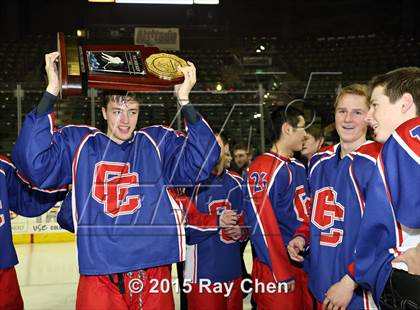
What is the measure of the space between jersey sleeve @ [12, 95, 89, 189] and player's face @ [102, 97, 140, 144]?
12cm

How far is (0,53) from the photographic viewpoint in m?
9.52

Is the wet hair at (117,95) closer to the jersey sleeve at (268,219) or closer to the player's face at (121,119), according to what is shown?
the player's face at (121,119)

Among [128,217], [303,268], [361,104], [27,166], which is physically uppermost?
[361,104]

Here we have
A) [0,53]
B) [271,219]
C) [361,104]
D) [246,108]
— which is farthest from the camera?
[0,53]

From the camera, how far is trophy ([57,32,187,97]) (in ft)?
5.57

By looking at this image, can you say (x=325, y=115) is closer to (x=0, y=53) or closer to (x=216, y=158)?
(x=216, y=158)

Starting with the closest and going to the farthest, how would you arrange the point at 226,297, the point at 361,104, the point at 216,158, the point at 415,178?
the point at 415,178, the point at 216,158, the point at 361,104, the point at 226,297

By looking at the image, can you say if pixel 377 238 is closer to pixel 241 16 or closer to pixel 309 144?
pixel 309 144

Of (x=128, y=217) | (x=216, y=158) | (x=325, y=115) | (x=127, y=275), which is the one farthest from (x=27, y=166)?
(x=325, y=115)

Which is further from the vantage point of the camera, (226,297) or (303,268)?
(226,297)

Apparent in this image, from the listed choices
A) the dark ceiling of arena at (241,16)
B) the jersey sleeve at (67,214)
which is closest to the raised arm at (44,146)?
the jersey sleeve at (67,214)

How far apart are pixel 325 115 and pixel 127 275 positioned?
428cm

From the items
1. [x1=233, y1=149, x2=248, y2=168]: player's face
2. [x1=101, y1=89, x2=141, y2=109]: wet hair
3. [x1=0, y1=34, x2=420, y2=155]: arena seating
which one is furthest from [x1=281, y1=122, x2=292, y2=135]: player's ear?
A: [x1=0, y1=34, x2=420, y2=155]: arena seating

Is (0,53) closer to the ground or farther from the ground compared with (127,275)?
farther from the ground
